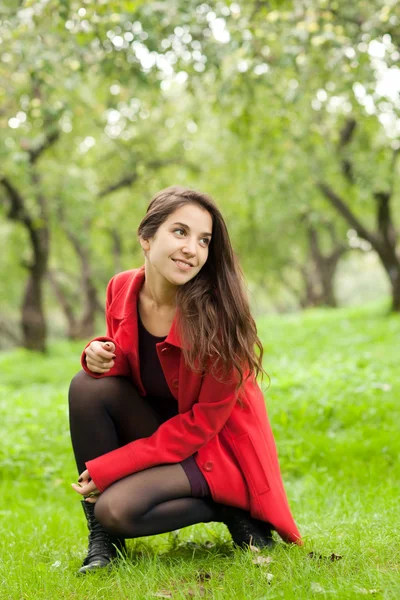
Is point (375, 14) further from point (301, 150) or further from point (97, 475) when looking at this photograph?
point (301, 150)

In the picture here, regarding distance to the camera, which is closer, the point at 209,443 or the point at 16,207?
the point at 209,443

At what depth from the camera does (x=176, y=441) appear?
3062 mm

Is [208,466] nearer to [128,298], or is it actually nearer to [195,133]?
[128,298]

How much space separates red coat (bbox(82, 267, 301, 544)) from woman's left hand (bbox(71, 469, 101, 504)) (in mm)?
55

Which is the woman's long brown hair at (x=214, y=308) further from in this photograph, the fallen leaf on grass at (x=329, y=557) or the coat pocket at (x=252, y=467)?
the fallen leaf on grass at (x=329, y=557)

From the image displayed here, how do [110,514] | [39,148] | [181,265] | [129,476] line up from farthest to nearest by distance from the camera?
[39,148] → [181,265] → [129,476] → [110,514]

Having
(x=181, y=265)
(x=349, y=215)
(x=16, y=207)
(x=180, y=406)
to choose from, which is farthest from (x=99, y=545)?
(x=349, y=215)

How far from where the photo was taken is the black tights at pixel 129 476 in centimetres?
293

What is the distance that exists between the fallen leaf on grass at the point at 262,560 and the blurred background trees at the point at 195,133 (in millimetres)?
1336

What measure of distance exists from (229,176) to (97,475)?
575 inches

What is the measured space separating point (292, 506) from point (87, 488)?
1.91 m

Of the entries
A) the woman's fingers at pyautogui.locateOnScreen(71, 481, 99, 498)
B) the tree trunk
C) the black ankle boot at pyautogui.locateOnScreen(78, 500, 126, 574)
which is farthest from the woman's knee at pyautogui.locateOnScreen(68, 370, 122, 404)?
the tree trunk

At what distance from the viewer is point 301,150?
13078 millimetres

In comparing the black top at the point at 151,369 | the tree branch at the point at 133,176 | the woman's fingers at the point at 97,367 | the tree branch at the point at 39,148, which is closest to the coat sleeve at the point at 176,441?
the black top at the point at 151,369
